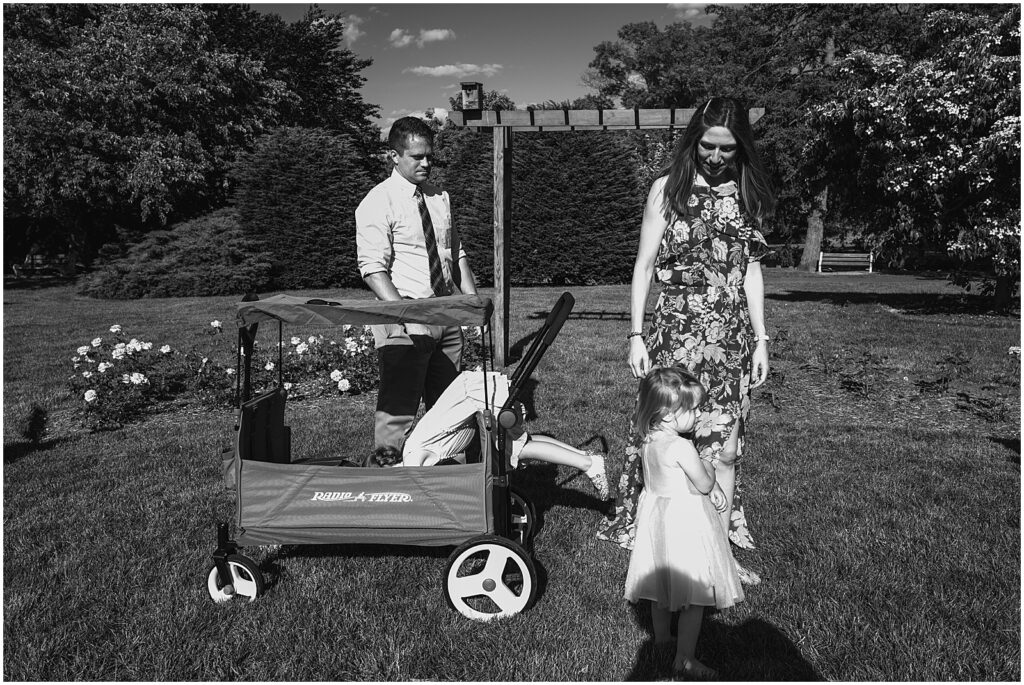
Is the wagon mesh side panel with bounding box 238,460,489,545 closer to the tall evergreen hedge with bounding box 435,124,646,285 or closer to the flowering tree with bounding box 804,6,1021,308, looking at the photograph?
the flowering tree with bounding box 804,6,1021,308

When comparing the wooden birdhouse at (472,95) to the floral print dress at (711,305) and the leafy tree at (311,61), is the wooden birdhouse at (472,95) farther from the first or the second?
the leafy tree at (311,61)

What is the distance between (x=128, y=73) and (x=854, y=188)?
66.4 ft

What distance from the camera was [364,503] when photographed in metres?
3.30

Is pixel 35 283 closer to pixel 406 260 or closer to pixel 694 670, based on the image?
pixel 406 260

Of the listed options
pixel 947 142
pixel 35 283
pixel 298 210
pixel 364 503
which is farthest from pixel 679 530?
pixel 35 283

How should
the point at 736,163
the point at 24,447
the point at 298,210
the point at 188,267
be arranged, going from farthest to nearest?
the point at 298,210 < the point at 188,267 < the point at 24,447 < the point at 736,163

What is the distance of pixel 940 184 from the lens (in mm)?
13586

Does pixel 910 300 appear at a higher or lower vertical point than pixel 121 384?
lower

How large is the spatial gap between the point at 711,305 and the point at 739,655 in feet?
4.63

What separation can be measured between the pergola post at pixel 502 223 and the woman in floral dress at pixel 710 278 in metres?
4.48

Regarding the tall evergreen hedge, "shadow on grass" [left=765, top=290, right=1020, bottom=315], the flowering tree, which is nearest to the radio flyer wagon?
the flowering tree

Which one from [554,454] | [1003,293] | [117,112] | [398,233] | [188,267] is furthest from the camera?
[117,112]

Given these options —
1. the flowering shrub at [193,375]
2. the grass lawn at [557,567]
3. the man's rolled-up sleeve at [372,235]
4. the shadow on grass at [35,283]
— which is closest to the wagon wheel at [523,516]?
the grass lawn at [557,567]

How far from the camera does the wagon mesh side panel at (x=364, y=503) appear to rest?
3281 mm
